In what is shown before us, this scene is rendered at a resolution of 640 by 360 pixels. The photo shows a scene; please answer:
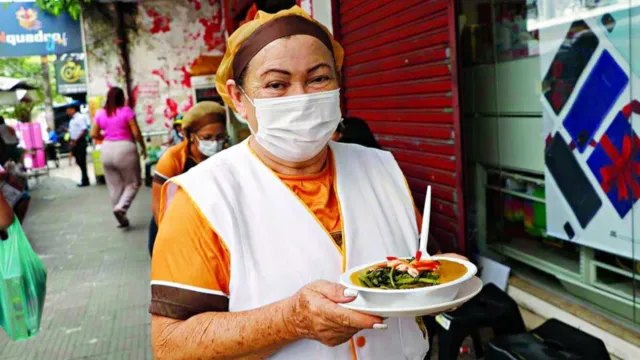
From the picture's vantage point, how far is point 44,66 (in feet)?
100

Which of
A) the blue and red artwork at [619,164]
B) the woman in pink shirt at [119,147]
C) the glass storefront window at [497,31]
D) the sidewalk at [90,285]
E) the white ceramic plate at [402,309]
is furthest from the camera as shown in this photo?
the woman in pink shirt at [119,147]

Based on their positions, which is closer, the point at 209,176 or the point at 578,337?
the point at 209,176

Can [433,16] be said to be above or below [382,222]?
above

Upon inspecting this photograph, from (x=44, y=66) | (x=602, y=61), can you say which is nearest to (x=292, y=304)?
(x=602, y=61)

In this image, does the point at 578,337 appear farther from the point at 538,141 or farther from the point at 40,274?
the point at 40,274

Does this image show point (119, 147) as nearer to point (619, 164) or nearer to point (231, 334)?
point (619, 164)

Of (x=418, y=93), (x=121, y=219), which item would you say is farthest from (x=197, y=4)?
(x=418, y=93)

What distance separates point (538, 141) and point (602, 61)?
73cm

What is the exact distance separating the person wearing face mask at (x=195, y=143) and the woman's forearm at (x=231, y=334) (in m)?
2.63

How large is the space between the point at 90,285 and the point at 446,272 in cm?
560

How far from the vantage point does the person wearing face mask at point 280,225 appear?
60.1 inches

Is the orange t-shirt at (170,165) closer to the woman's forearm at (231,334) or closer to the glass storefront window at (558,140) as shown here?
the glass storefront window at (558,140)

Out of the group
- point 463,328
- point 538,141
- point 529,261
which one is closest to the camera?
point 463,328

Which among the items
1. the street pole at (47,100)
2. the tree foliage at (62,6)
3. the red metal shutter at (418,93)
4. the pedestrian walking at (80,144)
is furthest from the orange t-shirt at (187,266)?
the street pole at (47,100)
